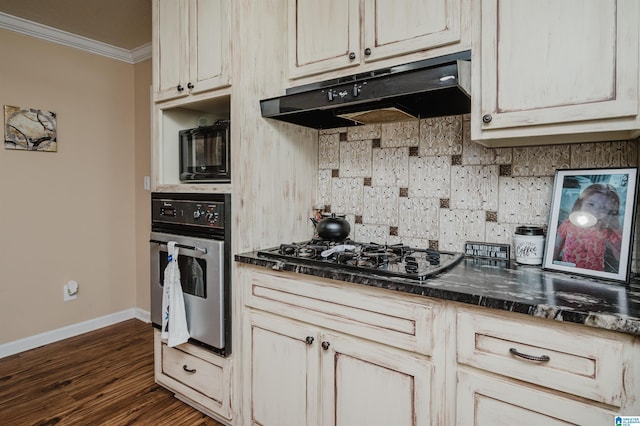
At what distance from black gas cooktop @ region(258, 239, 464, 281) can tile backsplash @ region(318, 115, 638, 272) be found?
0.18 m

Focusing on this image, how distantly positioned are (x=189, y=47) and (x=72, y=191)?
75.0 inches

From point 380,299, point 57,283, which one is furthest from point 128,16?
point 380,299

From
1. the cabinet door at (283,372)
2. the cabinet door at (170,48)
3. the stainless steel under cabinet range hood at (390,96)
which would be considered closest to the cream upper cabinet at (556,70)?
the stainless steel under cabinet range hood at (390,96)

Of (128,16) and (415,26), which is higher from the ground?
(128,16)

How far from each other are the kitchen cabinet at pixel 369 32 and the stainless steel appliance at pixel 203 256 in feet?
2.82

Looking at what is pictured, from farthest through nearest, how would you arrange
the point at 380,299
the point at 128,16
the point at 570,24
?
the point at 128,16 < the point at 380,299 < the point at 570,24

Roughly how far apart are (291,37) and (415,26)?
0.69 m

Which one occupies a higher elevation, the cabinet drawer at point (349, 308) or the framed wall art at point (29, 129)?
the framed wall art at point (29, 129)

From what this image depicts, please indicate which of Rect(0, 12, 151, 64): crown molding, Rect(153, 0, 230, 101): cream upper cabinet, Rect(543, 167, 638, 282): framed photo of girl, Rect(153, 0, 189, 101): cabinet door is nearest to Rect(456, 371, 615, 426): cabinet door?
Rect(543, 167, 638, 282): framed photo of girl

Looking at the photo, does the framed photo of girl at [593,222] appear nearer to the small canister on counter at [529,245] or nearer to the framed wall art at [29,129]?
the small canister on counter at [529,245]

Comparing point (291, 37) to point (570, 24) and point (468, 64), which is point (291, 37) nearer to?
point (468, 64)

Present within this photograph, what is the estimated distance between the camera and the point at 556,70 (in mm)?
1232

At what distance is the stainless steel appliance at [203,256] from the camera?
1763 mm

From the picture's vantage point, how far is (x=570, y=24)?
1205mm
